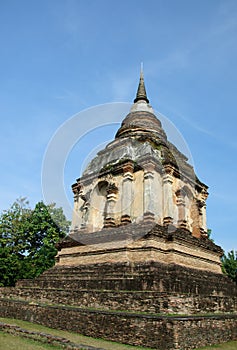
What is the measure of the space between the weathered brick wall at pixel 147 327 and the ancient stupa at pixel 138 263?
0.08ft

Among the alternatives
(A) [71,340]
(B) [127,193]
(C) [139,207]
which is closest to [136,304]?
(A) [71,340]

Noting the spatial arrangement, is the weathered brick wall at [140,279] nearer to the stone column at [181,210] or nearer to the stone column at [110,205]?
the stone column at [110,205]

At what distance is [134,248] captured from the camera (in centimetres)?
1254

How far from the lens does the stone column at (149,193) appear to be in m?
13.4

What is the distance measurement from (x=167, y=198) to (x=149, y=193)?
46.6 inches

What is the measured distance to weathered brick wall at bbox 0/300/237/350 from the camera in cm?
756

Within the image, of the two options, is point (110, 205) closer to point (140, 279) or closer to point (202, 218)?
point (140, 279)

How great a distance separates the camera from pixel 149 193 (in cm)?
1407

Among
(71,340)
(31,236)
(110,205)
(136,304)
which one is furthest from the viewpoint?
(31,236)

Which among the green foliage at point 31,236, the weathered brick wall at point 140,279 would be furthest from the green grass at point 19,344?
the green foliage at point 31,236

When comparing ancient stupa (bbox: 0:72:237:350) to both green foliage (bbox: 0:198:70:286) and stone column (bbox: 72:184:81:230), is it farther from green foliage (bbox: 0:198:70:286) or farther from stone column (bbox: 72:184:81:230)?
green foliage (bbox: 0:198:70:286)

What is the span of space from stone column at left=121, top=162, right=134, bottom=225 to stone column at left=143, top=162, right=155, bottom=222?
0.76m

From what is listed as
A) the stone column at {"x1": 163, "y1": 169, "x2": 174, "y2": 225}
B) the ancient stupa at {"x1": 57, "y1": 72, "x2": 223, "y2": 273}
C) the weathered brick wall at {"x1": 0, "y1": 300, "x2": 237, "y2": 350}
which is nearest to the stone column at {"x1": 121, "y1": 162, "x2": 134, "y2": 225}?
the ancient stupa at {"x1": 57, "y1": 72, "x2": 223, "y2": 273}

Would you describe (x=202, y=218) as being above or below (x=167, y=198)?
below
